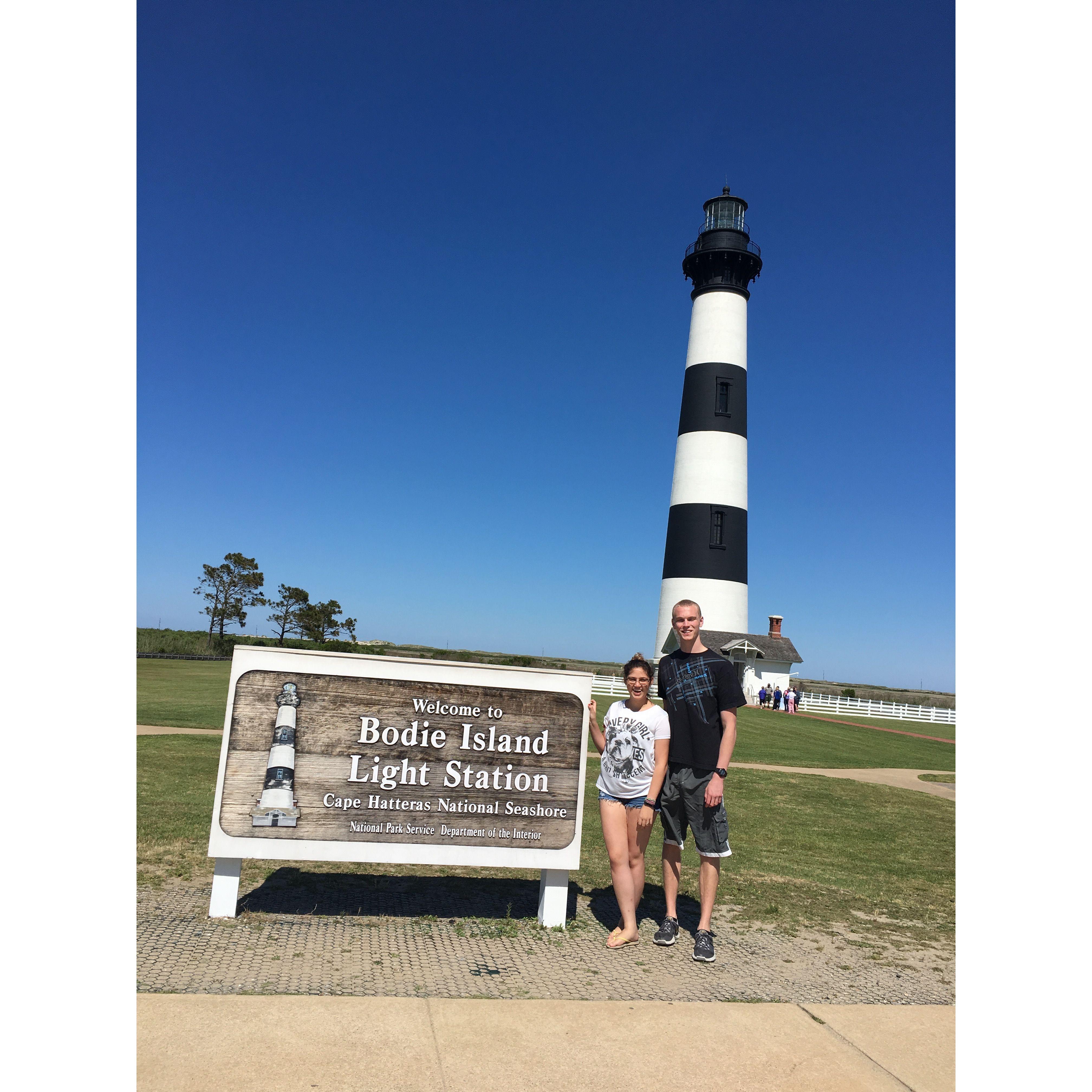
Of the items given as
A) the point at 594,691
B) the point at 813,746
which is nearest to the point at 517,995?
the point at 813,746

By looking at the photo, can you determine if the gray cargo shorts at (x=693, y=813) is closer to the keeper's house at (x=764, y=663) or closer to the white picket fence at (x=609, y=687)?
the white picket fence at (x=609, y=687)

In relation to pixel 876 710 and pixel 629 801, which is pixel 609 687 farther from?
pixel 629 801

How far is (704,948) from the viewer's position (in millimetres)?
4184

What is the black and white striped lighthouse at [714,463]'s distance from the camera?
27016 mm

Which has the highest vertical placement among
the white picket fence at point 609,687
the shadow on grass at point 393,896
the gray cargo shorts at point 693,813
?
the gray cargo shorts at point 693,813

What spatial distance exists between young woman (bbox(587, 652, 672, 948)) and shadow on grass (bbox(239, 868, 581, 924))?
2.04 feet

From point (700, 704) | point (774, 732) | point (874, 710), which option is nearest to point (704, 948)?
point (700, 704)

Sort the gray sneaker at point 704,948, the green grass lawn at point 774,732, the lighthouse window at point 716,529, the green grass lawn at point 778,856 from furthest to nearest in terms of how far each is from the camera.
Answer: the lighthouse window at point 716,529 < the green grass lawn at point 774,732 < the green grass lawn at point 778,856 < the gray sneaker at point 704,948

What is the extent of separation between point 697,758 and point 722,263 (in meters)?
27.7

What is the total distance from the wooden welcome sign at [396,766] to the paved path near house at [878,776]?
842 centimetres

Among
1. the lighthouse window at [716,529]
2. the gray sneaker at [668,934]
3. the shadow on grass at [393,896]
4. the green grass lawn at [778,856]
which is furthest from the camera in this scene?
the lighthouse window at [716,529]

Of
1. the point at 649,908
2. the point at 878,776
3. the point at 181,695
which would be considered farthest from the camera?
the point at 181,695

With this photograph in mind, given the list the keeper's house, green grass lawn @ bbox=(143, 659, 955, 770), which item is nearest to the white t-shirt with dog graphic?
green grass lawn @ bbox=(143, 659, 955, 770)

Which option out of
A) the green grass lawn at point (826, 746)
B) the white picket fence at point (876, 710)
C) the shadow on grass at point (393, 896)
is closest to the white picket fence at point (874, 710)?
the white picket fence at point (876, 710)
